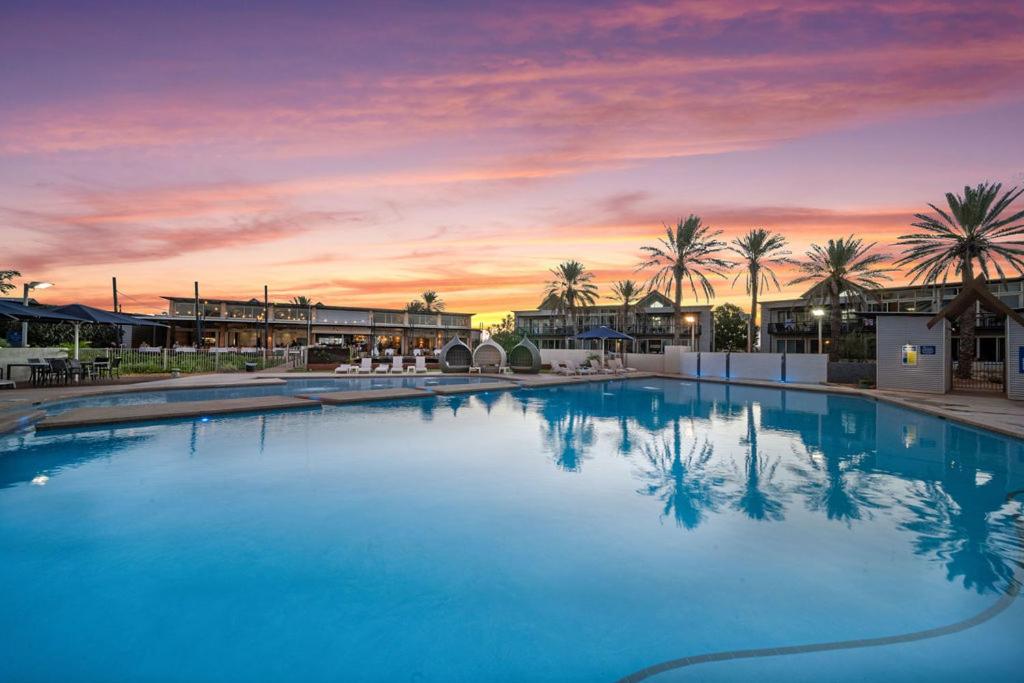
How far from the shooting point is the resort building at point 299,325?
1687 inches

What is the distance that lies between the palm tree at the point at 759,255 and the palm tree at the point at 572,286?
42.5 ft

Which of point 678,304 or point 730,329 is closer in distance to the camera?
point 678,304

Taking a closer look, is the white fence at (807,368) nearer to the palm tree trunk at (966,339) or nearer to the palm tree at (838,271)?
the palm tree trunk at (966,339)

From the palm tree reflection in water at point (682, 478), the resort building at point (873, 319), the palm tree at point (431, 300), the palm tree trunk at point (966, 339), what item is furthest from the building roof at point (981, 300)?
the palm tree at point (431, 300)

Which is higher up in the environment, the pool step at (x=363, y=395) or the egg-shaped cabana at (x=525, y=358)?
the egg-shaped cabana at (x=525, y=358)

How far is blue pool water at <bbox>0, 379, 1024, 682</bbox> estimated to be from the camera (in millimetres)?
3342

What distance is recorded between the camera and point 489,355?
29.2 meters

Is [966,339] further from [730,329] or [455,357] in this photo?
[730,329]

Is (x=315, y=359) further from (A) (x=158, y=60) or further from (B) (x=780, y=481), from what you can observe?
(B) (x=780, y=481)

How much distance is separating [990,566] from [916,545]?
569 mm

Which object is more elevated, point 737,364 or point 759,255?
point 759,255

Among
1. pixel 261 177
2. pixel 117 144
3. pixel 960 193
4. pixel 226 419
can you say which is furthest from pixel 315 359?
pixel 960 193

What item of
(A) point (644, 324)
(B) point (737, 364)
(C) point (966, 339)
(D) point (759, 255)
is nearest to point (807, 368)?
(B) point (737, 364)

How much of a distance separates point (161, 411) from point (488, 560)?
1068cm
